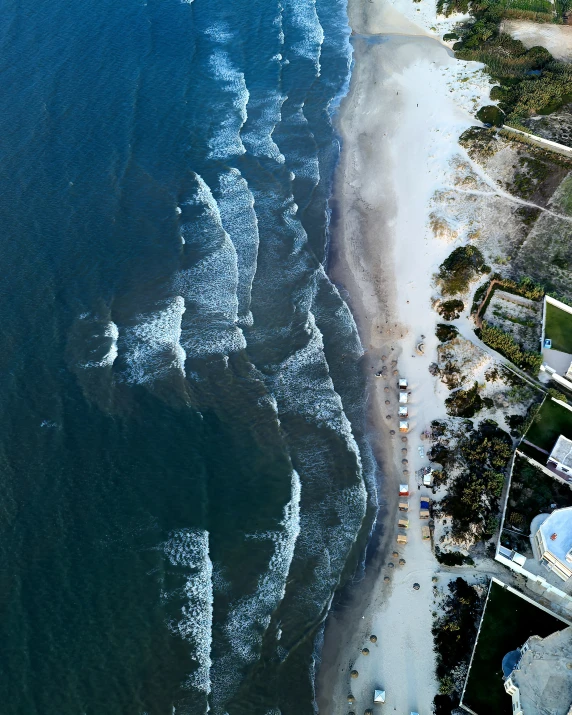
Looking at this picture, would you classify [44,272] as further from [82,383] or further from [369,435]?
[369,435]

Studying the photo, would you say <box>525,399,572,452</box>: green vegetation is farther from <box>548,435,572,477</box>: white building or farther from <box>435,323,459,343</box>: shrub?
<box>435,323,459,343</box>: shrub

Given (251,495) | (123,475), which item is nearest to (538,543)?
(251,495)

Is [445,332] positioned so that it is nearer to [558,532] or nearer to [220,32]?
[558,532]

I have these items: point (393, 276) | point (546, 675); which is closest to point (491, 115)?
point (393, 276)

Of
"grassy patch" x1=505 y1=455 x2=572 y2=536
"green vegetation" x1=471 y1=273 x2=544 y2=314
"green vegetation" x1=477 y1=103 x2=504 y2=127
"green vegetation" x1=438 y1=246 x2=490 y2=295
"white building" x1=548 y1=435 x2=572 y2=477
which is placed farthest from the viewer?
"green vegetation" x1=477 y1=103 x2=504 y2=127

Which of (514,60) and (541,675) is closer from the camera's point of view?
(541,675)

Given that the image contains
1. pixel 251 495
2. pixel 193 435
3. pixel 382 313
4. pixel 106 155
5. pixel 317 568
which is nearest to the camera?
pixel 317 568

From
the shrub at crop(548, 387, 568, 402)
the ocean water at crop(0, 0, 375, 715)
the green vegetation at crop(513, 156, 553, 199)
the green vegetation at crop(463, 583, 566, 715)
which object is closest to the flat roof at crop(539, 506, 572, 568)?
the green vegetation at crop(463, 583, 566, 715)
